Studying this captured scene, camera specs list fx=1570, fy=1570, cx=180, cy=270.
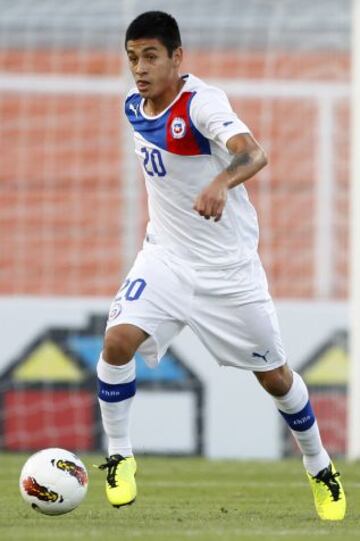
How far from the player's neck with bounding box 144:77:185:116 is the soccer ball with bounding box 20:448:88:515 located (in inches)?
61.2

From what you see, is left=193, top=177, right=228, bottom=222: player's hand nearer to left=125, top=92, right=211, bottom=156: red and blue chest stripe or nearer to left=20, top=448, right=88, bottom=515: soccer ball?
left=125, top=92, right=211, bottom=156: red and blue chest stripe

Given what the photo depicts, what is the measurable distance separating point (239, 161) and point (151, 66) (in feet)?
2.51

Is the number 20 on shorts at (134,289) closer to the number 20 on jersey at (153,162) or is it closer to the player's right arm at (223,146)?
the number 20 on jersey at (153,162)

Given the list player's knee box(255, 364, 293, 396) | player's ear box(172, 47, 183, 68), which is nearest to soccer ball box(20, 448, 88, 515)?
player's knee box(255, 364, 293, 396)

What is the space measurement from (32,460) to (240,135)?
166 centimetres

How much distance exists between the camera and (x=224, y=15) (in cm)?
1264

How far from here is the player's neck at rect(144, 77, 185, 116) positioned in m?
6.80

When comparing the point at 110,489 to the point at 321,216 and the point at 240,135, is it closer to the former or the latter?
the point at 240,135

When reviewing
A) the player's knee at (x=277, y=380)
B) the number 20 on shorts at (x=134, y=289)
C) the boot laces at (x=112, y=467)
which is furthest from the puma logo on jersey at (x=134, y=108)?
the boot laces at (x=112, y=467)

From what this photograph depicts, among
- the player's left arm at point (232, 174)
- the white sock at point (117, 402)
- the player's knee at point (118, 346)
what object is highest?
the player's left arm at point (232, 174)

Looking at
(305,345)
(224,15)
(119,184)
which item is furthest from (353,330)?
(119,184)

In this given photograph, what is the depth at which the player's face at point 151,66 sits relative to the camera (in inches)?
265

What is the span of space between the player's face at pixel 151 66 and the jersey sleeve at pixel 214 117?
161 millimetres

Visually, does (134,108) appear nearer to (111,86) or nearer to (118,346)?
(118,346)
